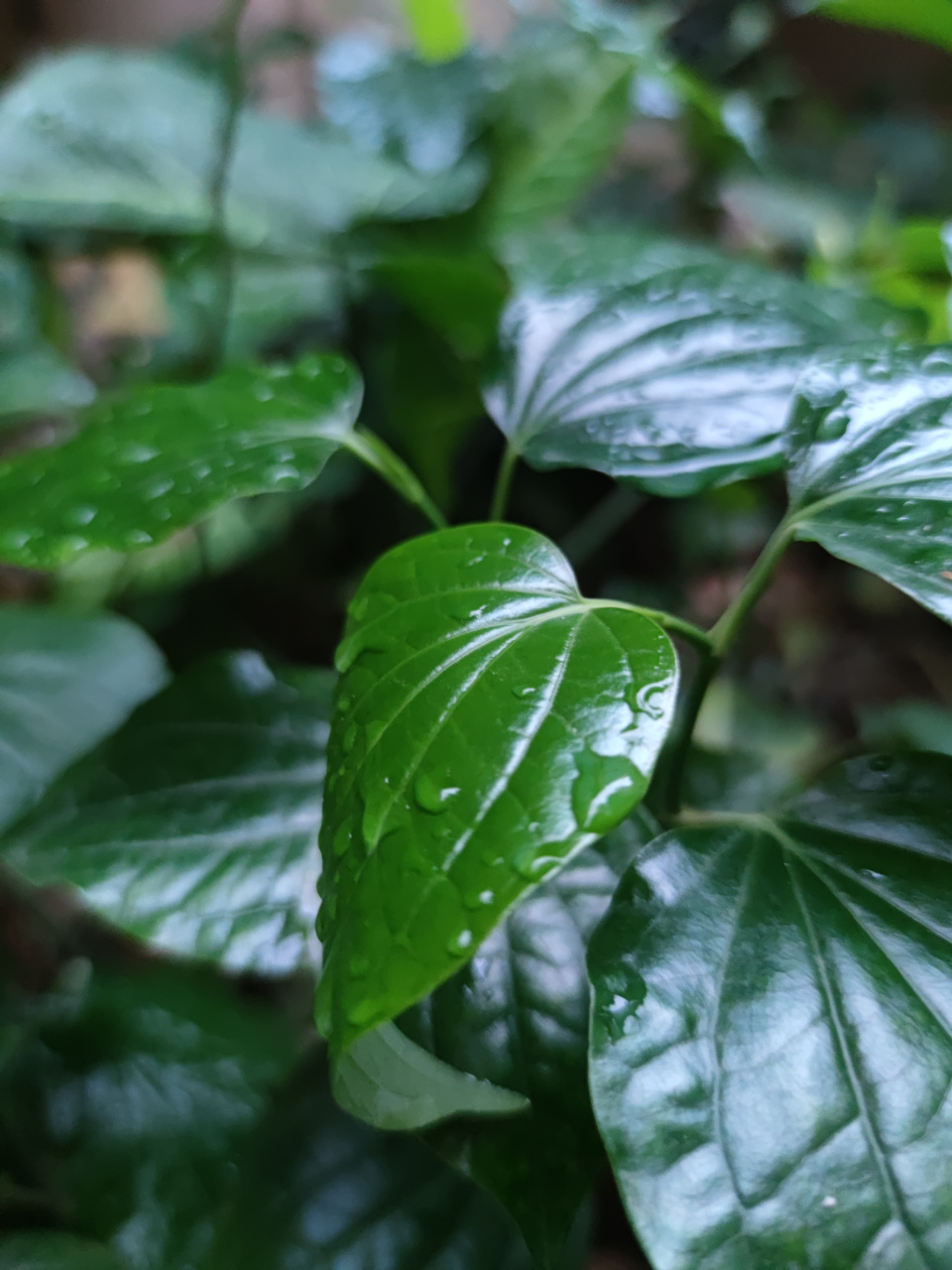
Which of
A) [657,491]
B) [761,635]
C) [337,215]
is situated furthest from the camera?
[761,635]

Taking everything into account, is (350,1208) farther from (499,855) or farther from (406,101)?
(406,101)

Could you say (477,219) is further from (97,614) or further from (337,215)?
(97,614)

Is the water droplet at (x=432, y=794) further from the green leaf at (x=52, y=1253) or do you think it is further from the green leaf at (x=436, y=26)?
the green leaf at (x=436, y=26)

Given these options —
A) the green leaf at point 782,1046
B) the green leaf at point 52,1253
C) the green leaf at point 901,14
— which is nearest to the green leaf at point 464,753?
the green leaf at point 782,1046

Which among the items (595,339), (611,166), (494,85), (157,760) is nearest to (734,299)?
(595,339)

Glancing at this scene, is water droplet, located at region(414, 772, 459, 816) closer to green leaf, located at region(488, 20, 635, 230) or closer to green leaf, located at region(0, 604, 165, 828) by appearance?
green leaf, located at region(0, 604, 165, 828)

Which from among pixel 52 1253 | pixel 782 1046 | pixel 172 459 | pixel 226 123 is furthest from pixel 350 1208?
pixel 226 123
